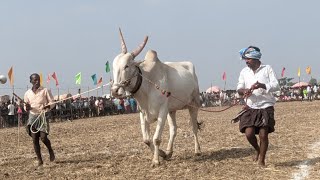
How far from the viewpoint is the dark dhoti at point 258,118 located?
7179 millimetres

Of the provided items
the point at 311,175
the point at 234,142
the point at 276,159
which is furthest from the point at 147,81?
the point at 234,142

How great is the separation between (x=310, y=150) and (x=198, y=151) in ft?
6.91

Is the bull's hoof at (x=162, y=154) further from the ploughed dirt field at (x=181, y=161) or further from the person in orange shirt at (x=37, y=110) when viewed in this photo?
the person in orange shirt at (x=37, y=110)

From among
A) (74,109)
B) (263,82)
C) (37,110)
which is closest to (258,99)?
(263,82)

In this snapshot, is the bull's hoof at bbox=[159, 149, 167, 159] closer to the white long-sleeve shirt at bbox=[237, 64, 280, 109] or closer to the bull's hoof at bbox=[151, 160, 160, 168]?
the bull's hoof at bbox=[151, 160, 160, 168]

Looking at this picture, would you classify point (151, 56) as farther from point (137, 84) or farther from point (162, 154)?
point (162, 154)

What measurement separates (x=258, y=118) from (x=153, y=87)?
6.23 feet

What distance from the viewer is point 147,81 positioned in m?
8.17

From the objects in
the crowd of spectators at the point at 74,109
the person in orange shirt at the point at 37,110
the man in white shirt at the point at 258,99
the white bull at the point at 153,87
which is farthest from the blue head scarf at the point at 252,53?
the crowd of spectators at the point at 74,109

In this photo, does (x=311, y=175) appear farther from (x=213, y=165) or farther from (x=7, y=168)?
(x=7, y=168)

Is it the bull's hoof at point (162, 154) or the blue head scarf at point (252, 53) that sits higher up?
the blue head scarf at point (252, 53)

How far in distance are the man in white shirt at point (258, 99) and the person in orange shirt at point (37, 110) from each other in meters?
3.62

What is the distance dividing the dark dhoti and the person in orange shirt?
363cm

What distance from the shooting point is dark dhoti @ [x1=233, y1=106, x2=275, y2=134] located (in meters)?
7.18
